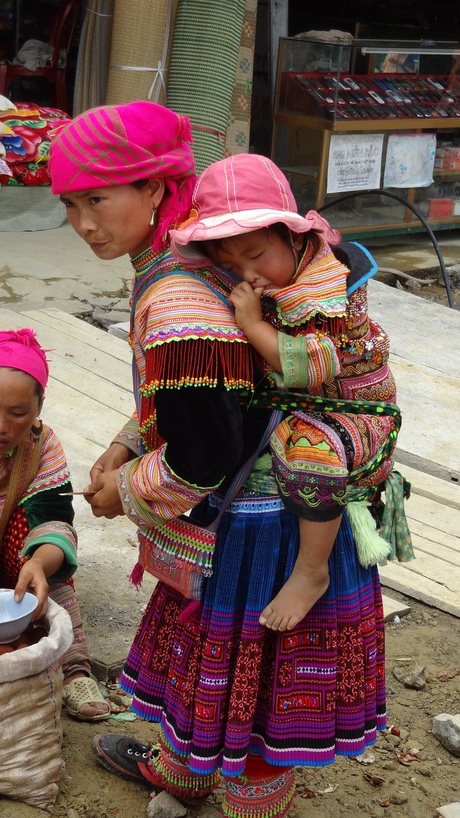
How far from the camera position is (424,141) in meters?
8.73

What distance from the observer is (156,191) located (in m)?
1.96

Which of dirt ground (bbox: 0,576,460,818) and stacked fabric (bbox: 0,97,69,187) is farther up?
stacked fabric (bbox: 0,97,69,187)

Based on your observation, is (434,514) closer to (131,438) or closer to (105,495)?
(131,438)

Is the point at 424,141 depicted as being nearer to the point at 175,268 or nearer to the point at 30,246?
the point at 30,246

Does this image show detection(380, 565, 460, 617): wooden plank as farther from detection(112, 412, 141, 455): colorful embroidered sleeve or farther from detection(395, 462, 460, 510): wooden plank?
detection(112, 412, 141, 455): colorful embroidered sleeve

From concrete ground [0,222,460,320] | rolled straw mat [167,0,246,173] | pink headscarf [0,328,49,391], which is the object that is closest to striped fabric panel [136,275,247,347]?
pink headscarf [0,328,49,391]

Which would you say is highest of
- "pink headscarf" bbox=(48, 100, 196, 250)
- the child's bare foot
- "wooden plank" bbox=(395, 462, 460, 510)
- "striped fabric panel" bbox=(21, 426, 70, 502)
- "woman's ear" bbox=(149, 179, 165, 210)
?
"pink headscarf" bbox=(48, 100, 196, 250)

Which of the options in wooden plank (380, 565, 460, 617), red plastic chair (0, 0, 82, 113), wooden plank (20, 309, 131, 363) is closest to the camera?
wooden plank (380, 565, 460, 617)

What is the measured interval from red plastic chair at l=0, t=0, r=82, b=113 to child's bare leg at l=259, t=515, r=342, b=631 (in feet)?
24.3

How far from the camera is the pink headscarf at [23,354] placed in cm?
247

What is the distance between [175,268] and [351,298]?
1.13ft

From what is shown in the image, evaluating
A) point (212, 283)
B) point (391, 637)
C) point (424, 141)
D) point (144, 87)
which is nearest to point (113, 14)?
point (144, 87)

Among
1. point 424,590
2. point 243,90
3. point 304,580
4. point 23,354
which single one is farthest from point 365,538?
point 243,90

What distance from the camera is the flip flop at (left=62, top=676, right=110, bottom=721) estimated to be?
263 centimetres
